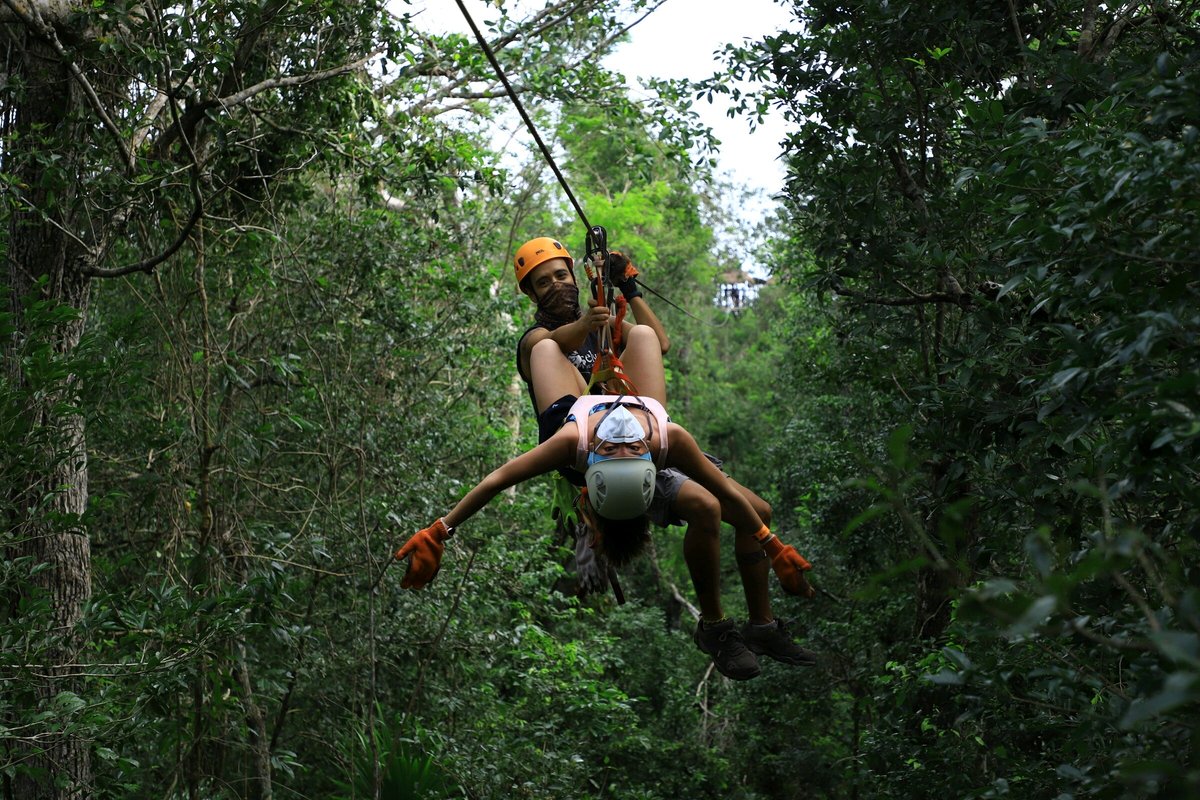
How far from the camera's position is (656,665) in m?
13.6

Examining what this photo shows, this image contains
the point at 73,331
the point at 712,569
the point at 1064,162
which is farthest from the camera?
the point at 73,331

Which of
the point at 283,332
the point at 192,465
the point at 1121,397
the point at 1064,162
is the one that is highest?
the point at 283,332

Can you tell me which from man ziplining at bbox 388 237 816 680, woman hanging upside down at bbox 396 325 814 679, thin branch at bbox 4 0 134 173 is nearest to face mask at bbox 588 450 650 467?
woman hanging upside down at bbox 396 325 814 679

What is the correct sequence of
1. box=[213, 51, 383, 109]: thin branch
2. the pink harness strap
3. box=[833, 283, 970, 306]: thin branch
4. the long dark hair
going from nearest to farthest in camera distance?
the pink harness strap → the long dark hair → box=[833, 283, 970, 306]: thin branch → box=[213, 51, 383, 109]: thin branch

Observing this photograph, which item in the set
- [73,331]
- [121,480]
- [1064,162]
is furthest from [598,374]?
[121,480]

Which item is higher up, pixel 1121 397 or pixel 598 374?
pixel 598 374

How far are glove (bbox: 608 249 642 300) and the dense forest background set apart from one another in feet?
3.55

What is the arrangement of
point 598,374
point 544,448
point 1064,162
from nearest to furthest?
point 1064,162 < point 544,448 < point 598,374

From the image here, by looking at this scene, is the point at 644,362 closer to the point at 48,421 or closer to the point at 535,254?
the point at 535,254

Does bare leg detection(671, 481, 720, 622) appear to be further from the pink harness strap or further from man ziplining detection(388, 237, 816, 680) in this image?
the pink harness strap

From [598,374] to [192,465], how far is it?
353cm

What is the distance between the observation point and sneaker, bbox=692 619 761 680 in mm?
4172

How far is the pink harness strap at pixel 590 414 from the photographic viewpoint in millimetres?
3717

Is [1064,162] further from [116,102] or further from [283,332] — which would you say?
[283,332]
